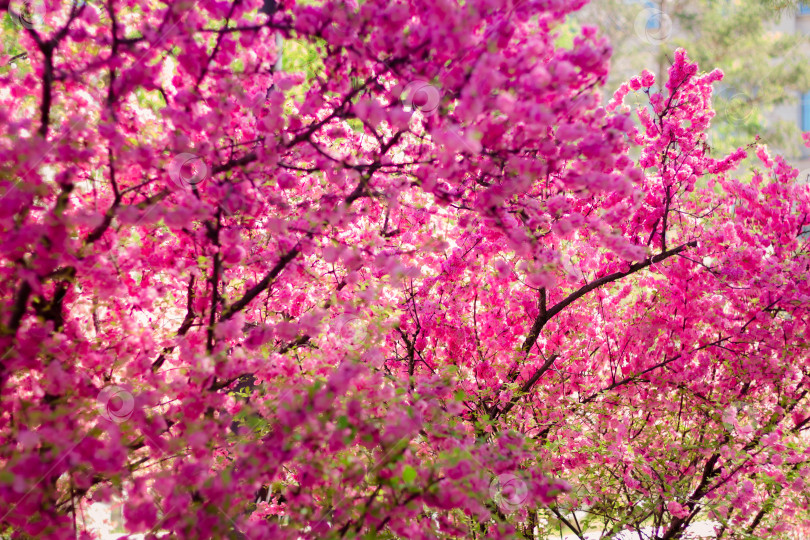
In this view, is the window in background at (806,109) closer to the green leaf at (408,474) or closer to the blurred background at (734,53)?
the blurred background at (734,53)

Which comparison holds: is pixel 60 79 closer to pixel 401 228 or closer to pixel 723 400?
pixel 401 228

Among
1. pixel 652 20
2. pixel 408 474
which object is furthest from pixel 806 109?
pixel 408 474

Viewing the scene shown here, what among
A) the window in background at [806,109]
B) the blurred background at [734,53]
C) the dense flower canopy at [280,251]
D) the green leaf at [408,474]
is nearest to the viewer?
the green leaf at [408,474]

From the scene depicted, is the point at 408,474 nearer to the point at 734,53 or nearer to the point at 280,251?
the point at 280,251

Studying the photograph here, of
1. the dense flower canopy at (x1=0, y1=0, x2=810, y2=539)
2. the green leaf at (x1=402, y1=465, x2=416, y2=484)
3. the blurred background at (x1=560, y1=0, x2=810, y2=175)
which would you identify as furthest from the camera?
the blurred background at (x1=560, y1=0, x2=810, y2=175)

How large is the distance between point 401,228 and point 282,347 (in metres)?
1.35

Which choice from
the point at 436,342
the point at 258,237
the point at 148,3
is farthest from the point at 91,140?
the point at 436,342

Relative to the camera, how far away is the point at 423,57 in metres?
2.49

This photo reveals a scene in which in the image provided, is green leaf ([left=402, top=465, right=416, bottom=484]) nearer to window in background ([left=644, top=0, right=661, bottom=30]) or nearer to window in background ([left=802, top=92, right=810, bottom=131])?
window in background ([left=644, top=0, right=661, bottom=30])

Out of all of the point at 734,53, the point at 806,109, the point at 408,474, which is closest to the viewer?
the point at 408,474

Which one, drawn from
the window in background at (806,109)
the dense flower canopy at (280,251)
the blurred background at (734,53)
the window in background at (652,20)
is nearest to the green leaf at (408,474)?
the dense flower canopy at (280,251)

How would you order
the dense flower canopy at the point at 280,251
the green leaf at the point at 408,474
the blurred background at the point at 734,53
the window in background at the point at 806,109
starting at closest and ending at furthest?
the green leaf at the point at 408,474 → the dense flower canopy at the point at 280,251 → the blurred background at the point at 734,53 → the window in background at the point at 806,109

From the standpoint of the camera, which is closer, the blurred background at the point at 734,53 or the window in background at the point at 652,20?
the blurred background at the point at 734,53

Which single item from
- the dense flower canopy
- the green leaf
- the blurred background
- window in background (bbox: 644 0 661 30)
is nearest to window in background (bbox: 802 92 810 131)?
the blurred background
